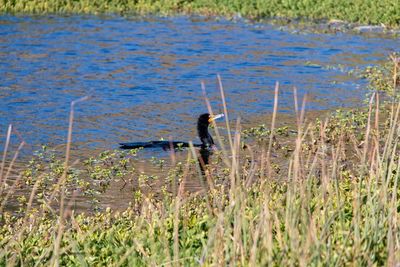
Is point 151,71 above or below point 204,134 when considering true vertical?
below

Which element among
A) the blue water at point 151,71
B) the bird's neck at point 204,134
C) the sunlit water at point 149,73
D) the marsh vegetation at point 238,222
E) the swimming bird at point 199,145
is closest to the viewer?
the marsh vegetation at point 238,222

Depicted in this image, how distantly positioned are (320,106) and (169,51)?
5.79m

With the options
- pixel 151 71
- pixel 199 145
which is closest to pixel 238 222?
pixel 199 145

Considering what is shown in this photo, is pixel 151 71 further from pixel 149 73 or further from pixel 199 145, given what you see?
pixel 199 145

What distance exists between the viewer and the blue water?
1490cm

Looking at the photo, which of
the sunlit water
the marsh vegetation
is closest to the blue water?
the sunlit water

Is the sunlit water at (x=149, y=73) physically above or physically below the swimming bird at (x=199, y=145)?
below

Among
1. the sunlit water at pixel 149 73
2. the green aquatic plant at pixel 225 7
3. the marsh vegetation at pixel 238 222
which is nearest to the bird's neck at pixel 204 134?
the sunlit water at pixel 149 73

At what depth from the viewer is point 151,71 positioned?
62.8 feet

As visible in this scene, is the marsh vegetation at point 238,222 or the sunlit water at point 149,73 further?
the sunlit water at point 149,73

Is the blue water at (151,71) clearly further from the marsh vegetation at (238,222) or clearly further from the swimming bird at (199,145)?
the marsh vegetation at (238,222)

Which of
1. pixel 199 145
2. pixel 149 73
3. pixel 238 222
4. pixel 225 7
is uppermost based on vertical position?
pixel 238 222

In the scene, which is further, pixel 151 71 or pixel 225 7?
pixel 225 7

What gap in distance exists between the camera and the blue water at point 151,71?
48.9ft
